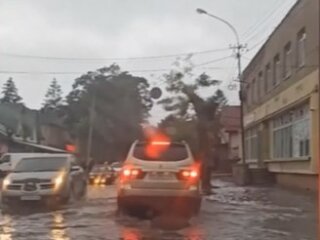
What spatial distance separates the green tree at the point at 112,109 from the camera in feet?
269

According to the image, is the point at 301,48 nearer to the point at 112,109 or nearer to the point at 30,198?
the point at 30,198

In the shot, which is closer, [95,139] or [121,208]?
[121,208]

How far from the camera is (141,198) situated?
17.1 meters

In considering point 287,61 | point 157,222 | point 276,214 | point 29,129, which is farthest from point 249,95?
point 157,222

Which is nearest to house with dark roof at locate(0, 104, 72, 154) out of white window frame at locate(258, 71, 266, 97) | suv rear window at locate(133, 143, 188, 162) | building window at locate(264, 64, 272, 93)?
white window frame at locate(258, 71, 266, 97)

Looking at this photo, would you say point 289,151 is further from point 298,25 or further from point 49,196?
point 49,196

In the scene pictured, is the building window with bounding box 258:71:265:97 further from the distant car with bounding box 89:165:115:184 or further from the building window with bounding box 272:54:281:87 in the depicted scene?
the distant car with bounding box 89:165:115:184

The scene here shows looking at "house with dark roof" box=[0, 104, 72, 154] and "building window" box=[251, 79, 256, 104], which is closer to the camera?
"building window" box=[251, 79, 256, 104]

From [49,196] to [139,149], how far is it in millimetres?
4489

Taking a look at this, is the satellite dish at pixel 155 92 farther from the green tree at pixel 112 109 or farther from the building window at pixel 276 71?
the green tree at pixel 112 109

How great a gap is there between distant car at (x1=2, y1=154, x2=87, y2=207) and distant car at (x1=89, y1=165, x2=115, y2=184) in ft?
64.9

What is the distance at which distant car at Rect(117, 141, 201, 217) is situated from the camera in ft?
56.0

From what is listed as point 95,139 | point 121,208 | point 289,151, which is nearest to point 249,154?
point 289,151

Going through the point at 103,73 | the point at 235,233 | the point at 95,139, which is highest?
the point at 103,73
